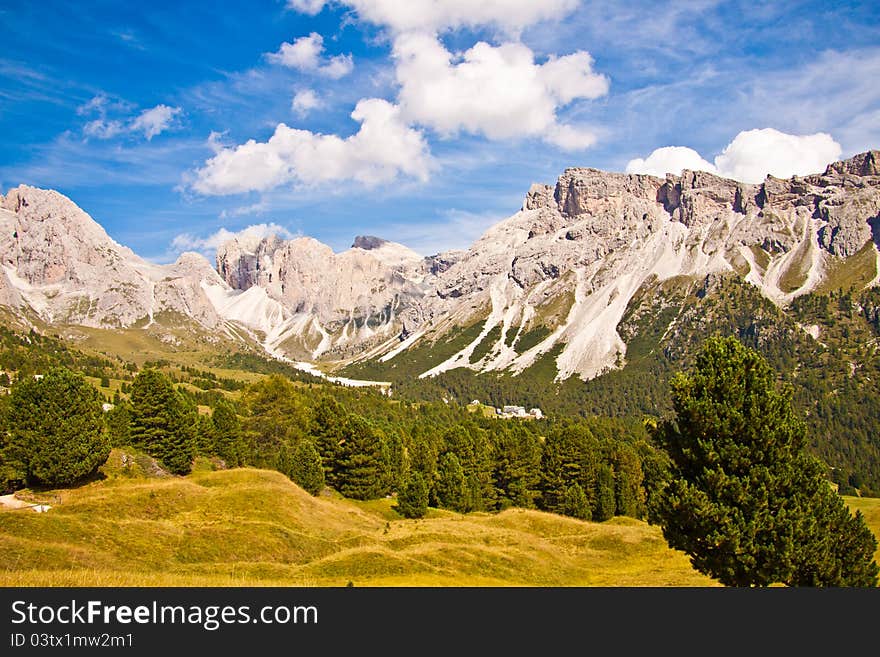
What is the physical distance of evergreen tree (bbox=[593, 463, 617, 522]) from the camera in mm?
87750

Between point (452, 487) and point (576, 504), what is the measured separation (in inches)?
801

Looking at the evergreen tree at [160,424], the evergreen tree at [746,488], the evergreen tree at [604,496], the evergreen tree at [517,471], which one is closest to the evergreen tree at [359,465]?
the evergreen tree at [160,424]

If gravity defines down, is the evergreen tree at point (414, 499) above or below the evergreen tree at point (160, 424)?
below

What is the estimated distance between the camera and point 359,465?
77.9 metres

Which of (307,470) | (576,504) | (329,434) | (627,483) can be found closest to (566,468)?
(576,504)

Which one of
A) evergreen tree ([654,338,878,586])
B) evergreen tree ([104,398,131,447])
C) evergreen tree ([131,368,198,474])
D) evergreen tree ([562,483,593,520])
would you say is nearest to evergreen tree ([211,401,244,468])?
evergreen tree ([131,368,198,474])

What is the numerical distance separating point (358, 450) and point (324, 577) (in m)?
44.3

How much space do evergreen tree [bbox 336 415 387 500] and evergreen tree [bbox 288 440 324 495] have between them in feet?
18.9

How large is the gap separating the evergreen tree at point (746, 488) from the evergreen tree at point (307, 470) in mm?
50955

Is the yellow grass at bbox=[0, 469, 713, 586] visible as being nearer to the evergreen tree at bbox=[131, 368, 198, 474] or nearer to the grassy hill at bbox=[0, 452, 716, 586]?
the grassy hill at bbox=[0, 452, 716, 586]

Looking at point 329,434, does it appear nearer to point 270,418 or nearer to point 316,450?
point 316,450

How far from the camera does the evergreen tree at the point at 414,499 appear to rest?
69.0m

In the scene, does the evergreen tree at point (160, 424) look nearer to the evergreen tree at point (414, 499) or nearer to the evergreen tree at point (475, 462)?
the evergreen tree at point (414, 499)
